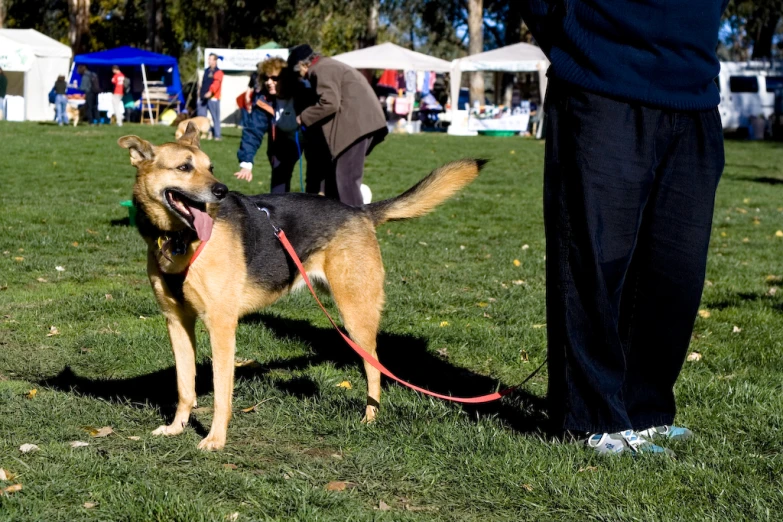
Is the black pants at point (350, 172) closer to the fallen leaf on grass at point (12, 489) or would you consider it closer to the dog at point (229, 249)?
the dog at point (229, 249)

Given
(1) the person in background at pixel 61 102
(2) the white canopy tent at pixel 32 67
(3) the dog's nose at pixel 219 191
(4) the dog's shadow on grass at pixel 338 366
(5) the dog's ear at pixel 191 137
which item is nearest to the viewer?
(3) the dog's nose at pixel 219 191

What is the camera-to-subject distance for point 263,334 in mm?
6094

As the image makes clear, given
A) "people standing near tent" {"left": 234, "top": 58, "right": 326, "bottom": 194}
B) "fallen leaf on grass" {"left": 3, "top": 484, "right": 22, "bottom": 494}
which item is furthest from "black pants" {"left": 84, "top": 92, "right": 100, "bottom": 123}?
"fallen leaf on grass" {"left": 3, "top": 484, "right": 22, "bottom": 494}

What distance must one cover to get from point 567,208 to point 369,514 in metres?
1.56

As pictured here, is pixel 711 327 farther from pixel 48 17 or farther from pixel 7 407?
pixel 48 17

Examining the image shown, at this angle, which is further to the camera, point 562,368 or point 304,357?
point 304,357

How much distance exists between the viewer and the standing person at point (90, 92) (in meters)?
30.6

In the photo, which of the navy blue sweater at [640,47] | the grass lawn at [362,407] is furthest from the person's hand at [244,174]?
the navy blue sweater at [640,47]

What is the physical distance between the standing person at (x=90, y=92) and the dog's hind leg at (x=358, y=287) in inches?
1111

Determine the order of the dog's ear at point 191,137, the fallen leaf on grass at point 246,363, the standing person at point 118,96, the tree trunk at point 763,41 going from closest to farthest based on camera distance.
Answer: the dog's ear at point 191,137 < the fallen leaf on grass at point 246,363 < the standing person at point 118,96 < the tree trunk at point 763,41

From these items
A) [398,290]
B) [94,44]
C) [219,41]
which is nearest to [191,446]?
[398,290]

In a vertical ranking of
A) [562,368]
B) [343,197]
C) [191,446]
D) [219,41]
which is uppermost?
[219,41]

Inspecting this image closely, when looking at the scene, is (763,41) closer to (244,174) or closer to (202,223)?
(244,174)

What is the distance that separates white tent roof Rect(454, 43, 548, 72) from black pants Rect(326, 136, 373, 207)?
27782mm
